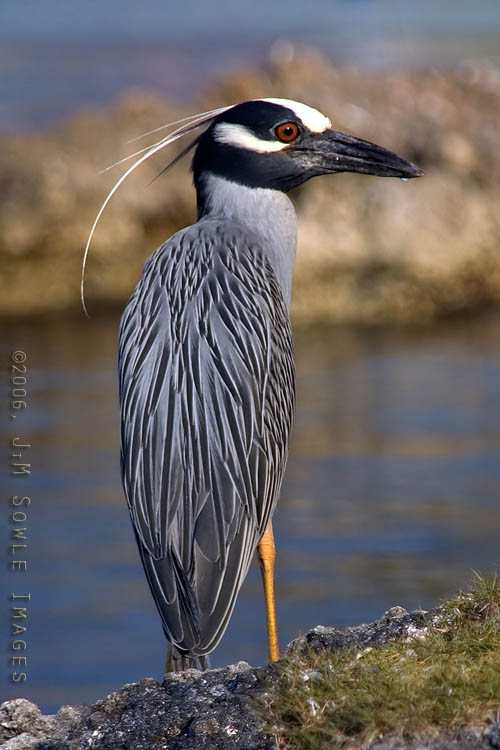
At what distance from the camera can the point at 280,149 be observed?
4.61 m

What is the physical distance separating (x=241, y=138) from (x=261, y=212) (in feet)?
0.95

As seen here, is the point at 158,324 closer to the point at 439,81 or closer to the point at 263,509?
the point at 263,509

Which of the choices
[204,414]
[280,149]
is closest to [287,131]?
[280,149]

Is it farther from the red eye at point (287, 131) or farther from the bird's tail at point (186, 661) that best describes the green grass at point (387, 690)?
the red eye at point (287, 131)

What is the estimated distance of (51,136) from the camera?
44.6 feet

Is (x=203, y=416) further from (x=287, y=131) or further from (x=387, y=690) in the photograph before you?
(x=287, y=131)

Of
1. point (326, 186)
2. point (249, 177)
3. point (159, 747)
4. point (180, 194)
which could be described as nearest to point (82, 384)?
point (180, 194)

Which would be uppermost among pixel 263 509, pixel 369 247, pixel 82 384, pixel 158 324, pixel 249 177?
pixel 369 247

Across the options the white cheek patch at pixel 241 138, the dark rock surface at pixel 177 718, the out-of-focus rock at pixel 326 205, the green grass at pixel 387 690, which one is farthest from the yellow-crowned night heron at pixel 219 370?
the out-of-focus rock at pixel 326 205

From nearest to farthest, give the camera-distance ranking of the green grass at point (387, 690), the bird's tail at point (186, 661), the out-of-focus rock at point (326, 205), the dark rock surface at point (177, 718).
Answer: the green grass at point (387, 690), the dark rock surface at point (177, 718), the bird's tail at point (186, 661), the out-of-focus rock at point (326, 205)

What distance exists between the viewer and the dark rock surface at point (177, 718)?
2.94 m

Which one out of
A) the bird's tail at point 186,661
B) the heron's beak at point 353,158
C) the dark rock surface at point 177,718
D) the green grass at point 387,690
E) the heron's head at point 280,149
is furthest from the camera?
the heron's beak at point 353,158

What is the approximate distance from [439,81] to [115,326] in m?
4.87

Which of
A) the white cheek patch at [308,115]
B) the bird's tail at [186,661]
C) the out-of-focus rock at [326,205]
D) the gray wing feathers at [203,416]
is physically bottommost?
the bird's tail at [186,661]
